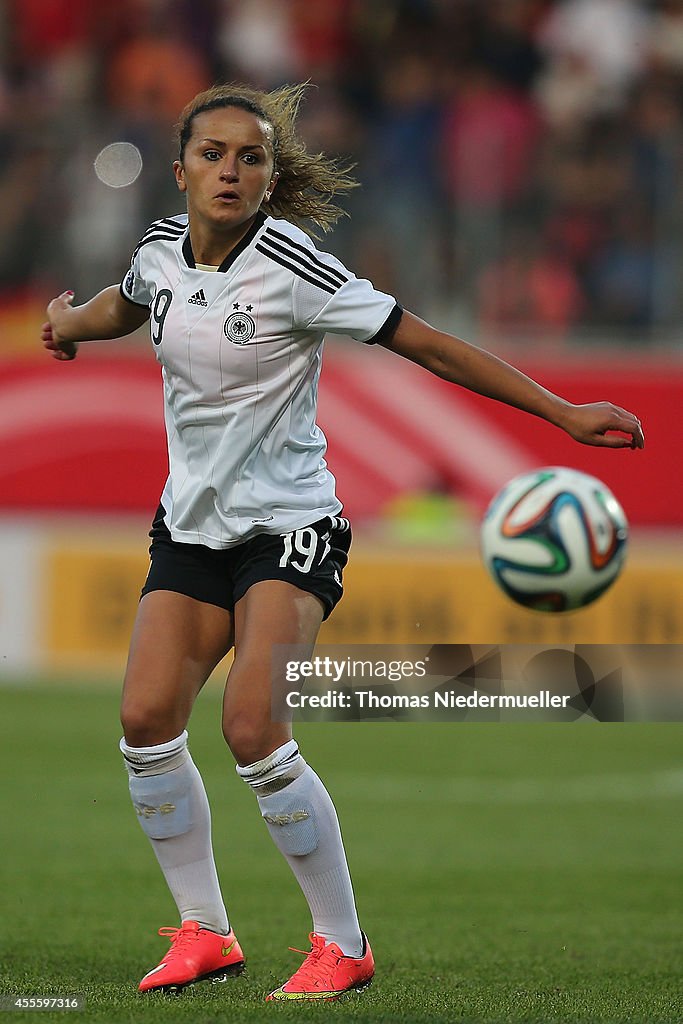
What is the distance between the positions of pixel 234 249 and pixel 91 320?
2.18ft

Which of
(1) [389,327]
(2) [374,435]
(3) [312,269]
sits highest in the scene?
(2) [374,435]

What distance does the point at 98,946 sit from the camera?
4.98 m

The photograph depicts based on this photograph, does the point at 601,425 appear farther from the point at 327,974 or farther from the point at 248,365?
the point at 327,974

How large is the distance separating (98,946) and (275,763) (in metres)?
1.15

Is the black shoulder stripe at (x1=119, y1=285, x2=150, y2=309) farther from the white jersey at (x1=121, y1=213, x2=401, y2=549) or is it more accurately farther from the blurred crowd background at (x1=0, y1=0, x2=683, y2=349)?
the blurred crowd background at (x1=0, y1=0, x2=683, y2=349)

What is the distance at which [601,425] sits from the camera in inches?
160

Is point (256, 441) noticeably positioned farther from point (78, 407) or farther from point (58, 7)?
point (58, 7)

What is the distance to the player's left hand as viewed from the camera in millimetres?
4059

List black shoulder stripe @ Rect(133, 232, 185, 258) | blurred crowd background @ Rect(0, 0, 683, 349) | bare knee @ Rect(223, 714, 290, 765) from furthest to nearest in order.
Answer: blurred crowd background @ Rect(0, 0, 683, 349) < black shoulder stripe @ Rect(133, 232, 185, 258) < bare knee @ Rect(223, 714, 290, 765)

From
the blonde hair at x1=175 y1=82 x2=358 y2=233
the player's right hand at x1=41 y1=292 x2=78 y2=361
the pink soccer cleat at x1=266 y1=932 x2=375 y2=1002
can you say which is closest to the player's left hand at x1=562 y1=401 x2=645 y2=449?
the blonde hair at x1=175 y1=82 x2=358 y2=233

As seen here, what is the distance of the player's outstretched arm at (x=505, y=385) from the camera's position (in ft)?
13.4

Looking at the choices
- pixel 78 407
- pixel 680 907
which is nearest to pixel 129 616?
pixel 78 407

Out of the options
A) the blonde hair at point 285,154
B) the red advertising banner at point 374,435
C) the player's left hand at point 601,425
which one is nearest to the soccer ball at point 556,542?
the player's left hand at point 601,425

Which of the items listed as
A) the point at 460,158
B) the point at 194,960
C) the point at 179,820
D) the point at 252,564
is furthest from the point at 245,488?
the point at 460,158
